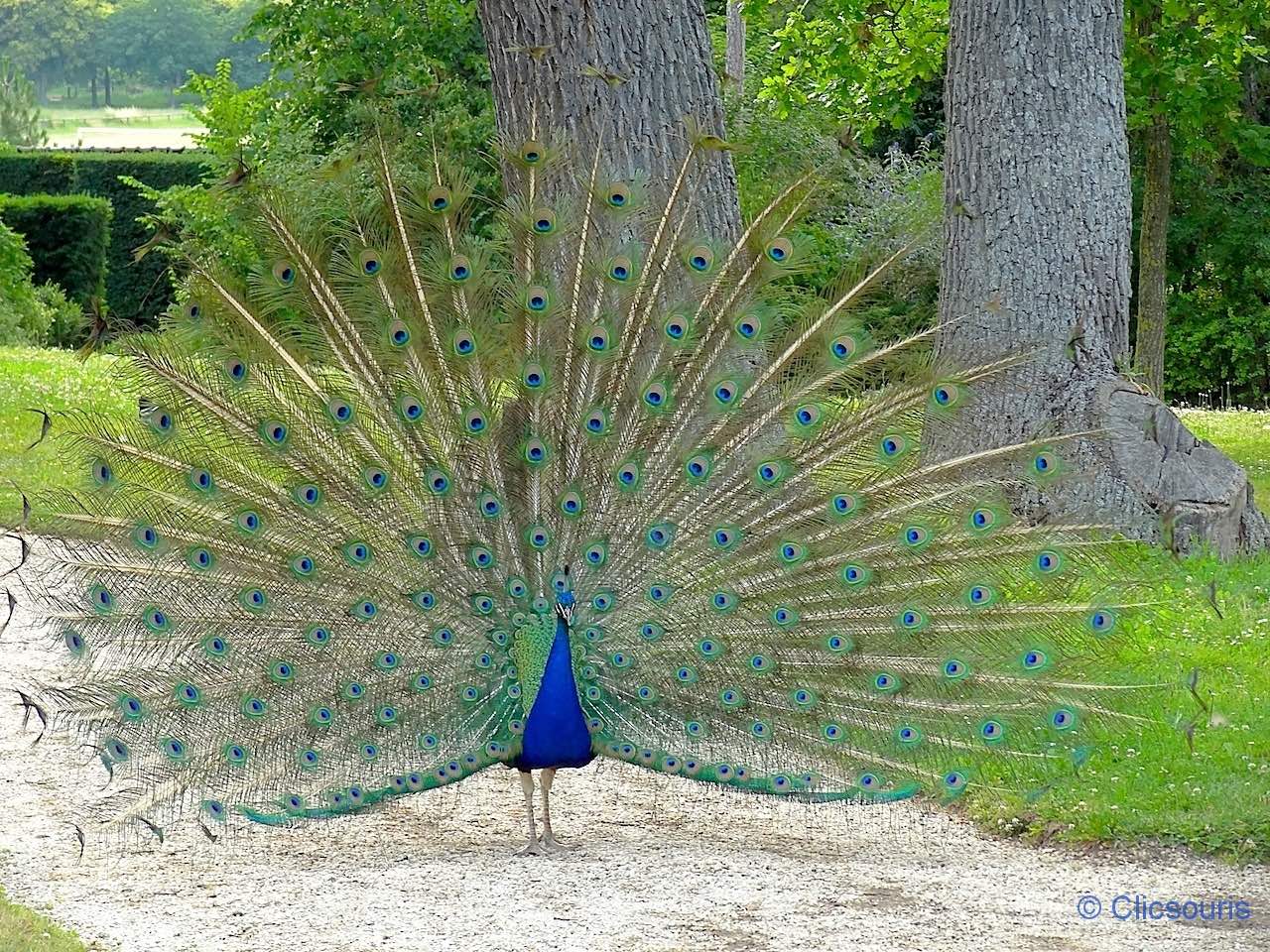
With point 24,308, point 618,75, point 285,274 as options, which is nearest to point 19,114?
point 24,308

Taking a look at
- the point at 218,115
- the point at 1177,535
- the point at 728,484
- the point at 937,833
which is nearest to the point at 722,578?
the point at 728,484

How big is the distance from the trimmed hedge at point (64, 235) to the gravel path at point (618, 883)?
1920cm

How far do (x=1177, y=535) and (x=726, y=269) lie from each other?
3630 mm

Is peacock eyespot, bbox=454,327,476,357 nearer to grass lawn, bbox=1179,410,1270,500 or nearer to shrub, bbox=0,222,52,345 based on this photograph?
grass lawn, bbox=1179,410,1270,500

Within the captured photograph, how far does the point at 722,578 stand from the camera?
16.6ft

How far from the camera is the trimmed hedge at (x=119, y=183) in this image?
2830cm

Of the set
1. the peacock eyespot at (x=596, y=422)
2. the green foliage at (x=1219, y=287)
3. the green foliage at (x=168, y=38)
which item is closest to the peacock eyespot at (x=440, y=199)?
the peacock eyespot at (x=596, y=422)

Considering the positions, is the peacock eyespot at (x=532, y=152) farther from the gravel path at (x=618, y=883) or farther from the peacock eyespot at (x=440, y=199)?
the gravel path at (x=618, y=883)

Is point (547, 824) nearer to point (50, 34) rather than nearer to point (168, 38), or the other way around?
point (168, 38)

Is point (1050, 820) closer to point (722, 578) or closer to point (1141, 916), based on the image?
point (1141, 916)

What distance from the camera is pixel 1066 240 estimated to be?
25.5ft

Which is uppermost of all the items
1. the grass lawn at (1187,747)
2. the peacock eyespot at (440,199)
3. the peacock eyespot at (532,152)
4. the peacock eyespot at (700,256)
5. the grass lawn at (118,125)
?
the grass lawn at (118,125)

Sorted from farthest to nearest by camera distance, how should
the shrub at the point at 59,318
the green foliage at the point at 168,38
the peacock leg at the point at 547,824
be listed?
the green foliage at the point at 168,38, the shrub at the point at 59,318, the peacock leg at the point at 547,824

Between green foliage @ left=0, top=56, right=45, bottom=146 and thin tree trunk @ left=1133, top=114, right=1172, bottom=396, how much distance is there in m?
27.3
